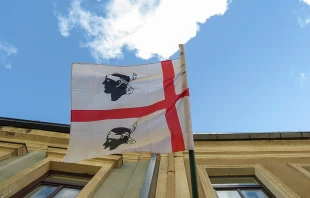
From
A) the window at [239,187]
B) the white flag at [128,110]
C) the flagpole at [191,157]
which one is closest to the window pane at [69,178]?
the white flag at [128,110]

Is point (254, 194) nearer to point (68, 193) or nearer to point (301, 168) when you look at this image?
point (301, 168)

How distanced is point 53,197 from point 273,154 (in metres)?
5.75

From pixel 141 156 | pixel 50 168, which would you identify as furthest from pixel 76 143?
pixel 141 156

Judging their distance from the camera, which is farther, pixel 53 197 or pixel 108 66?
pixel 53 197

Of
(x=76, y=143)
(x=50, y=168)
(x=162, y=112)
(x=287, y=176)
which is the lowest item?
(x=287, y=176)

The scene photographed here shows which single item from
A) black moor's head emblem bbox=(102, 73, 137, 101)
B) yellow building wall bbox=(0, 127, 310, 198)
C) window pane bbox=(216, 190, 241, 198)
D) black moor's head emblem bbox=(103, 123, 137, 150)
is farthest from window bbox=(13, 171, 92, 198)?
window pane bbox=(216, 190, 241, 198)

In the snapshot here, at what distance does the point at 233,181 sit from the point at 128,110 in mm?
3523

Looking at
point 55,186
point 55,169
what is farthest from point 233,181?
point 55,169

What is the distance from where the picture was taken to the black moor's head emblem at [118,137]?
421 centimetres

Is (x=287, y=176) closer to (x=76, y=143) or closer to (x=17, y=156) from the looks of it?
(x=76, y=143)

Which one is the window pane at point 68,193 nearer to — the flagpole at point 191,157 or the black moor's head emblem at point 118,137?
the black moor's head emblem at point 118,137

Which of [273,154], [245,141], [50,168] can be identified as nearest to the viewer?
[50,168]

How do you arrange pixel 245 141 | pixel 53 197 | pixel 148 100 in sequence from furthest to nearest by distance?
pixel 245 141 < pixel 53 197 < pixel 148 100

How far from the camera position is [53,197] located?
543 centimetres
